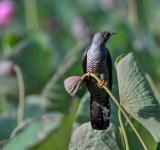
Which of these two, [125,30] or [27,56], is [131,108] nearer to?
[27,56]

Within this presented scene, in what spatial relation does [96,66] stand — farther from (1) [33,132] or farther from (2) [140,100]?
(1) [33,132]

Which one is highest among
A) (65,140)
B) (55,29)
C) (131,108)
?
(131,108)

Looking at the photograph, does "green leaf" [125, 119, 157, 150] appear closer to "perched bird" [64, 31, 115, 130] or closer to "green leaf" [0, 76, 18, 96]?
"perched bird" [64, 31, 115, 130]

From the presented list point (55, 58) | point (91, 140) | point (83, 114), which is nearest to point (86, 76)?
point (91, 140)

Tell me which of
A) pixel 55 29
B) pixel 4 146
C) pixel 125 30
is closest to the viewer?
pixel 4 146

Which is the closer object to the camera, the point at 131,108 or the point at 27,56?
the point at 131,108

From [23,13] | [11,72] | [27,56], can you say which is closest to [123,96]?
[11,72]

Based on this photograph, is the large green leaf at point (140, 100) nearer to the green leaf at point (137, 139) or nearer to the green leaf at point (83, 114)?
the green leaf at point (137, 139)
